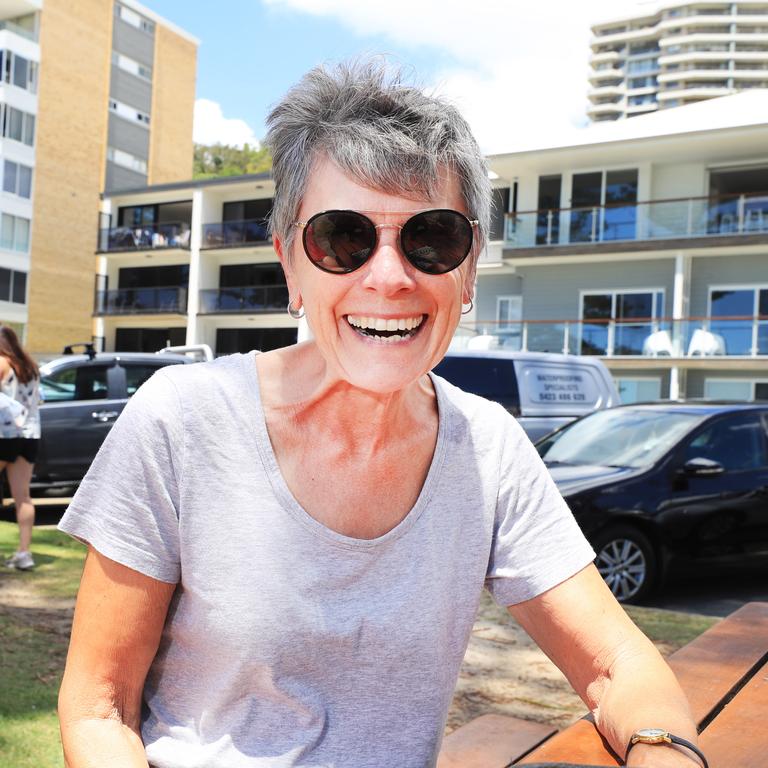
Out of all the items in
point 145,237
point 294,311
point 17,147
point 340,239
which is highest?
point 17,147

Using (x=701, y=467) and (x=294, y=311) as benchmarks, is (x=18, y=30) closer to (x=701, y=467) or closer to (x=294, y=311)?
(x=701, y=467)

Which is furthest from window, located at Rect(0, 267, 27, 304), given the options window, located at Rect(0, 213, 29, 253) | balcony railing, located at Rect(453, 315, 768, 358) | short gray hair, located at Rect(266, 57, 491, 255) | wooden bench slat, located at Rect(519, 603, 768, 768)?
short gray hair, located at Rect(266, 57, 491, 255)

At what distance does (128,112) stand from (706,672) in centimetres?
5094

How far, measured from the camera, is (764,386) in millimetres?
23984

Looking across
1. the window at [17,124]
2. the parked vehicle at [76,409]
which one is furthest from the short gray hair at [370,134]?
the window at [17,124]

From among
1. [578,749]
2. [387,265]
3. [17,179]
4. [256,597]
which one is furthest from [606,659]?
[17,179]

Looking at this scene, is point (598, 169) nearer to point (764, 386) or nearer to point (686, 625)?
point (764, 386)

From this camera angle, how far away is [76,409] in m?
10.5

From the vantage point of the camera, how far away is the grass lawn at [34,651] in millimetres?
3516

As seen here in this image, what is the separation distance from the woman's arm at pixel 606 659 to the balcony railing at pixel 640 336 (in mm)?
21238

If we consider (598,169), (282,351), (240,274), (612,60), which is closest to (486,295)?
(598,169)

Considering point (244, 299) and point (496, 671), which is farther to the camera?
point (244, 299)

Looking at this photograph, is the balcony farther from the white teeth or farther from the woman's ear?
the white teeth

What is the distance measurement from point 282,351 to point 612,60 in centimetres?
14775
